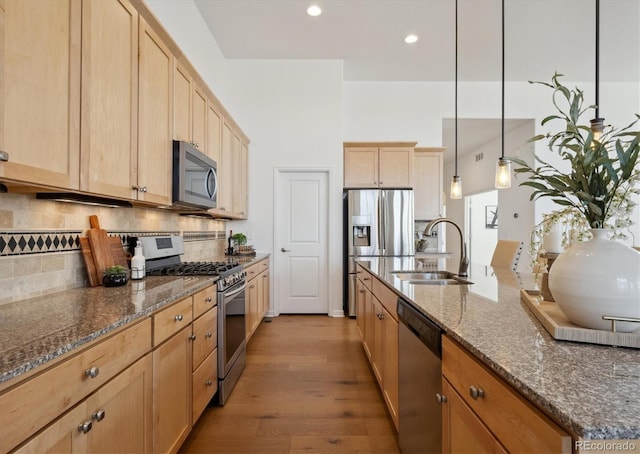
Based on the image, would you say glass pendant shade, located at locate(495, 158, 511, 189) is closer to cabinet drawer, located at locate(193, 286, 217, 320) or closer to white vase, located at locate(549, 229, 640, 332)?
white vase, located at locate(549, 229, 640, 332)

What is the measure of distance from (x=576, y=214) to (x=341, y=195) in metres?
3.31

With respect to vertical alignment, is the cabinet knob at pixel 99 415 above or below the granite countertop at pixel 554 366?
below

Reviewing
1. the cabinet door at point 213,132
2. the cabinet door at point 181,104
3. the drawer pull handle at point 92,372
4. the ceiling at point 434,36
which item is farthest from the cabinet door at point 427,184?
the drawer pull handle at point 92,372

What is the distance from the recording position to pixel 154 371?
4.05 ft

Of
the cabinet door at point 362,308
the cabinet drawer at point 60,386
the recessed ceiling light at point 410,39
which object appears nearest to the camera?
the cabinet drawer at point 60,386

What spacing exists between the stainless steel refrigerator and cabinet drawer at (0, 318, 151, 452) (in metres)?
3.15

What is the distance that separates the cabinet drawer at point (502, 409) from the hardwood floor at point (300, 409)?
1.06 meters

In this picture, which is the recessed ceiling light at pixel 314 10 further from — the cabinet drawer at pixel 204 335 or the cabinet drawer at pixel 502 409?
the cabinet drawer at pixel 502 409

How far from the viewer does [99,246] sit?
161 centimetres

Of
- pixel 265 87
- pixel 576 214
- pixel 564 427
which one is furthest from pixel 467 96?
pixel 564 427

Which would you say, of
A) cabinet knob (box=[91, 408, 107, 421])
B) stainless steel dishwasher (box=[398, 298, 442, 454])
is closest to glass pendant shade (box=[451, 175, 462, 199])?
stainless steel dishwasher (box=[398, 298, 442, 454])

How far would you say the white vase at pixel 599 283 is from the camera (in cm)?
74

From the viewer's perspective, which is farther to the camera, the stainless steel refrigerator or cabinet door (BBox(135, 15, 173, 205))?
the stainless steel refrigerator

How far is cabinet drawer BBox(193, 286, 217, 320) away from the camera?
163cm
